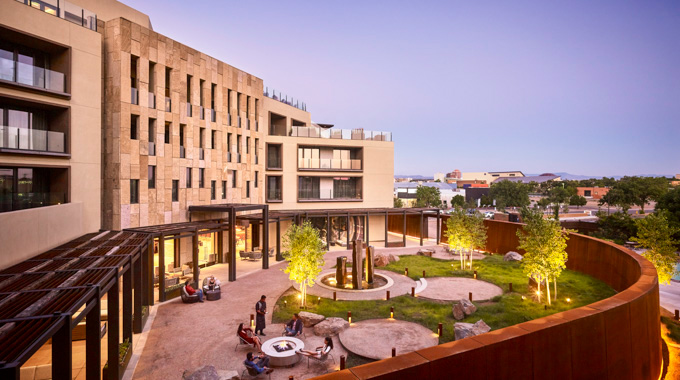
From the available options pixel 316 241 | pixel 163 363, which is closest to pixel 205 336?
pixel 163 363

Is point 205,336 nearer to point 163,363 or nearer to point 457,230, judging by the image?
point 163,363

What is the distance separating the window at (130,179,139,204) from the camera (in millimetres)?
19625

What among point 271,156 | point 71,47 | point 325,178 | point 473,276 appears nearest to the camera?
point 71,47

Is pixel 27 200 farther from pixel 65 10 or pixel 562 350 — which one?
pixel 562 350

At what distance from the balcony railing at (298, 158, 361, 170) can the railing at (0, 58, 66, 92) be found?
812 inches

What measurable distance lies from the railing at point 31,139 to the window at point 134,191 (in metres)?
3.66

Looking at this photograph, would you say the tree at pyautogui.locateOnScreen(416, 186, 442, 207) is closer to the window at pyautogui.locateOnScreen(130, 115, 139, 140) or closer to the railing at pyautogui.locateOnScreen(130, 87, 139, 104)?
the window at pyautogui.locateOnScreen(130, 115, 139, 140)

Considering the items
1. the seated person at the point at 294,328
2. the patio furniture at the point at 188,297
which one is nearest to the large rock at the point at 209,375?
the seated person at the point at 294,328

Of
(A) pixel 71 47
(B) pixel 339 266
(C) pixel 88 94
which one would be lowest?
(B) pixel 339 266

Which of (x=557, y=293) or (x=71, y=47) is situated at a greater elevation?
(x=71, y=47)

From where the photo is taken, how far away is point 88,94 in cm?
1769

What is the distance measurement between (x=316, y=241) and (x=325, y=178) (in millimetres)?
19922

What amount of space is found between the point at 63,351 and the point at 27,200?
492 inches

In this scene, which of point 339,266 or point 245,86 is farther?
point 245,86
